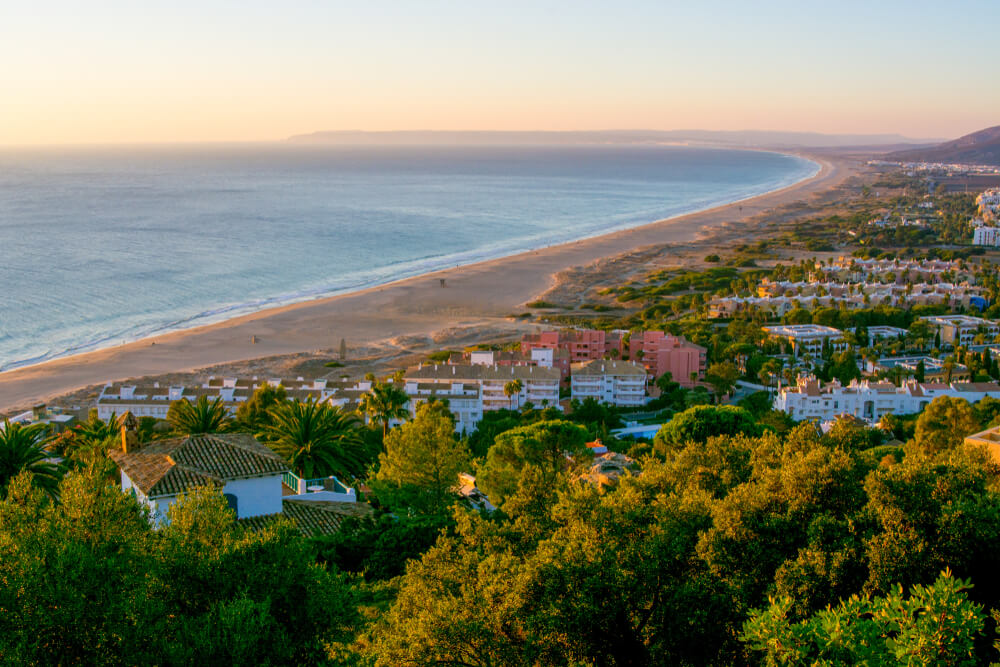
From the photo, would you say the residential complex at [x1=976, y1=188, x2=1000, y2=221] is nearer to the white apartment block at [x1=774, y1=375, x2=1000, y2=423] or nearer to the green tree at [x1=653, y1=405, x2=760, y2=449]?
the white apartment block at [x1=774, y1=375, x2=1000, y2=423]

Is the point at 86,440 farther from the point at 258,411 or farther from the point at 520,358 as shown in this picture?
the point at 520,358

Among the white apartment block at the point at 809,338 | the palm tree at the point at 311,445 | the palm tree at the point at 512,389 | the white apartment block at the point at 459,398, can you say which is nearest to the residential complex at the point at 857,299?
the white apartment block at the point at 809,338

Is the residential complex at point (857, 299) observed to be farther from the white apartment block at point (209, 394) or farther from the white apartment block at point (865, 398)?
the white apartment block at point (209, 394)

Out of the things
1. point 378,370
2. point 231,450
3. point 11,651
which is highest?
point 11,651

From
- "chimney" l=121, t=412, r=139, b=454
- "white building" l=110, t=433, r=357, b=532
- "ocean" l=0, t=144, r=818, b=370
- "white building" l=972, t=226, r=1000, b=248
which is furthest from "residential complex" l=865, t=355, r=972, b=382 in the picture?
"white building" l=972, t=226, r=1000, b=248

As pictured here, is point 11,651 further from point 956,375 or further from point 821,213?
point 821,213

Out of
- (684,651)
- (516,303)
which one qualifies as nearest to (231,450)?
(684,651)
